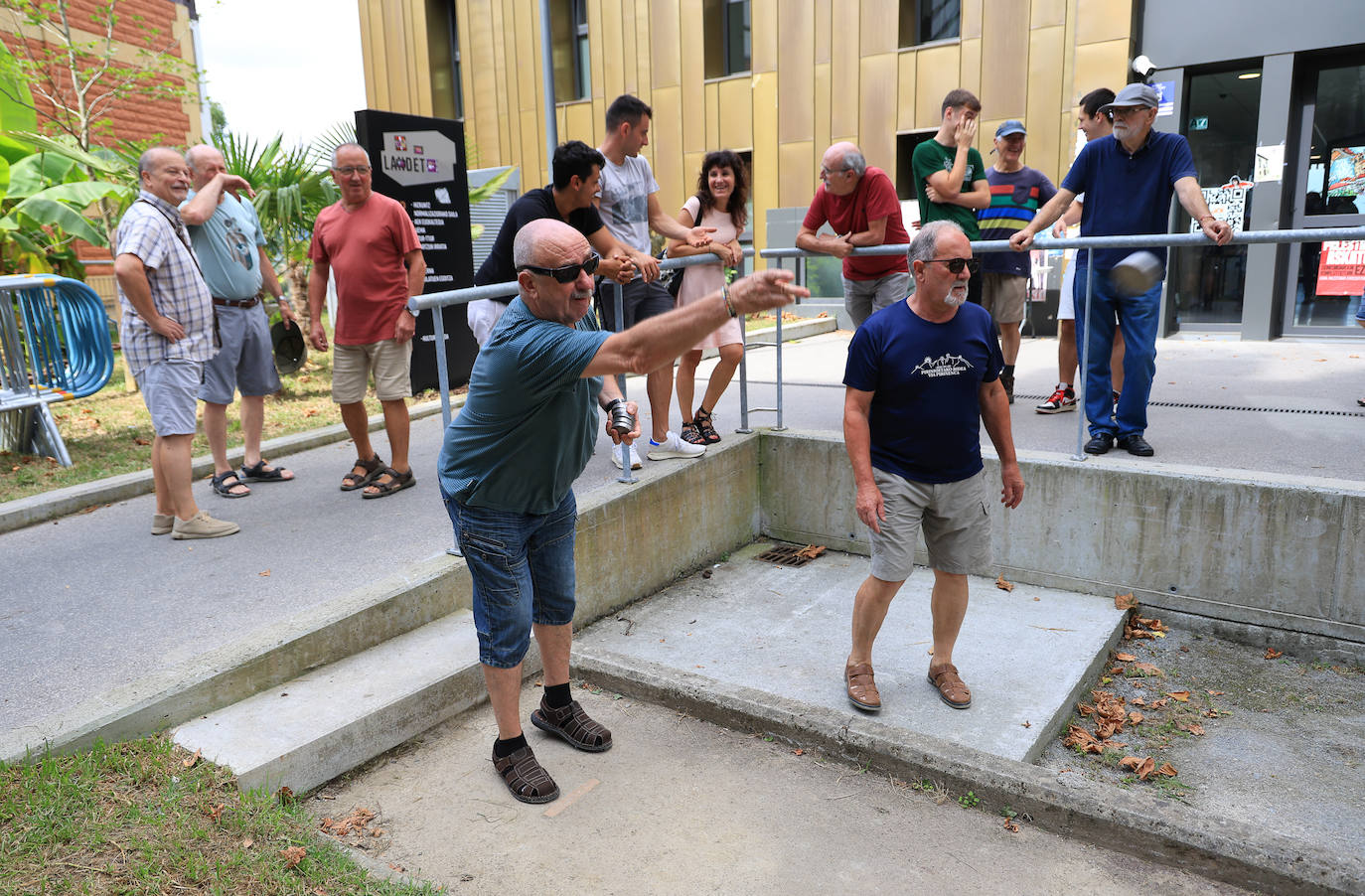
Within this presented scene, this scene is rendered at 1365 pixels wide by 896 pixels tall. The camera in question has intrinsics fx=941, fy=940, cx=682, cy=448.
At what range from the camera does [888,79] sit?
13664mm

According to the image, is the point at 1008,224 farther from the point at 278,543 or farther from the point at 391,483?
the point at 278,543

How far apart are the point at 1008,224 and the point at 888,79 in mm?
7657

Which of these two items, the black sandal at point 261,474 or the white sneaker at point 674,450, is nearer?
the white sneaker at point 674,450

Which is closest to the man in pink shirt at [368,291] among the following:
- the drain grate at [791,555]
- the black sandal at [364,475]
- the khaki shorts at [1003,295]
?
the black sandal at [364,475]

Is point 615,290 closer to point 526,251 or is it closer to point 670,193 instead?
point 526,251

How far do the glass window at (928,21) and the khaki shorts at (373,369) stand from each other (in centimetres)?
1072

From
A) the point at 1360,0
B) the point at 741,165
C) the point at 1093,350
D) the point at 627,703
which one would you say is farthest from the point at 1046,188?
the point at 1360,0

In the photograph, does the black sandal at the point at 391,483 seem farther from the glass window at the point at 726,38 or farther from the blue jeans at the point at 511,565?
the glass window at the point at 726,38

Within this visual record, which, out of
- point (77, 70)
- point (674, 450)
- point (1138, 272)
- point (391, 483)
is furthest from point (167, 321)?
point (77, 70)

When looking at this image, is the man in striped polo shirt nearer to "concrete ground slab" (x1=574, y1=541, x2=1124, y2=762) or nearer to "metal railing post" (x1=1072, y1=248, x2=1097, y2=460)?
"metal railing post" (x1=1072, y1=248, x2=1097, y2=460)

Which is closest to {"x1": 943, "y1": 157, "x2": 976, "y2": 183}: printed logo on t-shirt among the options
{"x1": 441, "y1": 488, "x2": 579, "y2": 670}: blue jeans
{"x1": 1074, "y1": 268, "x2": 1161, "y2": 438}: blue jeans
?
Result: {"x1": 1074, "y1": 268, "x2": 1161, "y2": 438}: blue jeans

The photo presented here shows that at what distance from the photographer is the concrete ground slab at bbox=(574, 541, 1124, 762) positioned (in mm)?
3971

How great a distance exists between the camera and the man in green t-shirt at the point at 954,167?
19.2 feet

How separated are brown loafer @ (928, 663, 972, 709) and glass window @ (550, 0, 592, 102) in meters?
15.5
